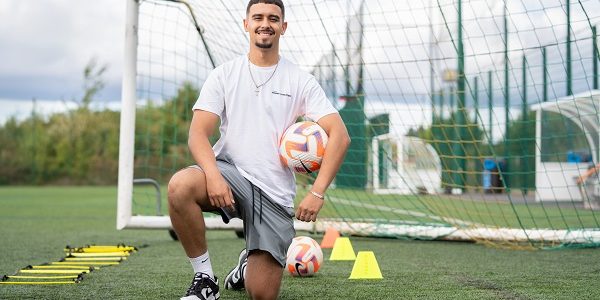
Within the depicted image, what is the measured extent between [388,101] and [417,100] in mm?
352

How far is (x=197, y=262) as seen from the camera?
3467mm

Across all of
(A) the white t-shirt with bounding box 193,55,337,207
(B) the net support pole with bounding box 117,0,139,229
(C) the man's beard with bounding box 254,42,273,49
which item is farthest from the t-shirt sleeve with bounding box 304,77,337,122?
(B) the net support pole with bounding box 117,0,139,229

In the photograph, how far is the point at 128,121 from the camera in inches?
257

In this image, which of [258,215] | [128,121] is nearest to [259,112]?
[258,215]

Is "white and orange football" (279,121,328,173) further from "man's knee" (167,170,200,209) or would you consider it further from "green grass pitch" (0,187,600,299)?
"green grass pitch" (0,187,600,299)

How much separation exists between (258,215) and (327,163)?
15.9 inches

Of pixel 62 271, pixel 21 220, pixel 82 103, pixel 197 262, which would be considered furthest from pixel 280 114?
pixel 82 103

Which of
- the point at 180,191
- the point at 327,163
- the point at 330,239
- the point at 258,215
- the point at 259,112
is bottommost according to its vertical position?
the point at 330,239

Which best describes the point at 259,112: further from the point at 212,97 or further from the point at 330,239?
the point at 330,239

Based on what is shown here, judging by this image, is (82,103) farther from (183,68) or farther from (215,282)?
(215,282)

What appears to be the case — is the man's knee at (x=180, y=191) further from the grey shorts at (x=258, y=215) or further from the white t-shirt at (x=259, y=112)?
the white t-shirt at (x=259, y=112)

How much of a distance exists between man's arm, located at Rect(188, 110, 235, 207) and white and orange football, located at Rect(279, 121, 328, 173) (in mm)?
328

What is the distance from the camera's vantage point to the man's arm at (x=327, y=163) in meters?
3.32

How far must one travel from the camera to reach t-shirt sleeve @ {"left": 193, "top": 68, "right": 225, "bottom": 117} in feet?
11.6
